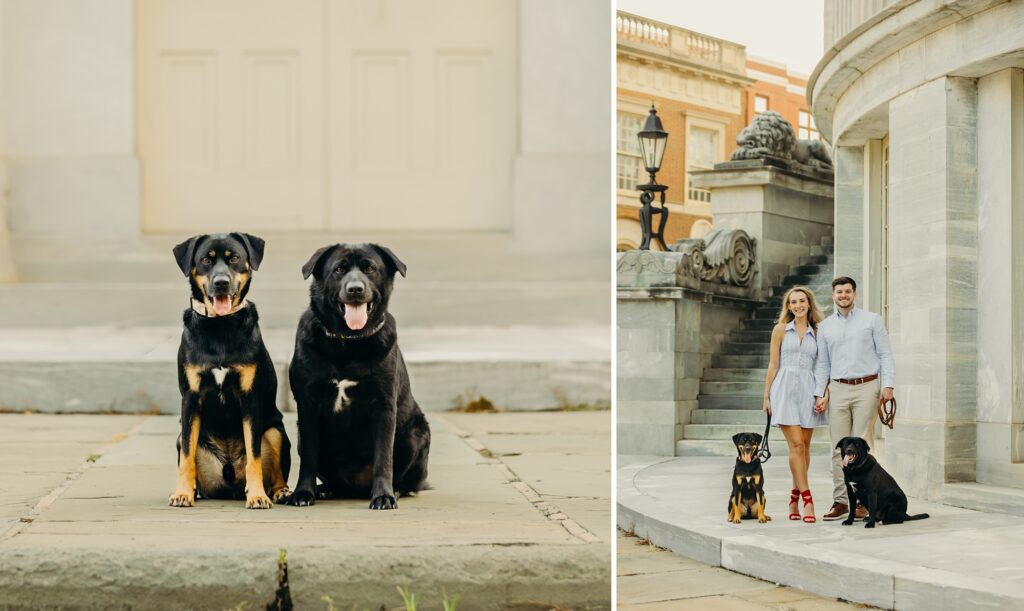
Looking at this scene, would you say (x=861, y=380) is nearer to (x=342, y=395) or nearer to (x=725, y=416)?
(x=342, y=395)

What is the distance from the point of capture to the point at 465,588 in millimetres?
4133

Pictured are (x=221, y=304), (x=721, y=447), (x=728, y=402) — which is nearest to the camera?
(x=221, y=304)

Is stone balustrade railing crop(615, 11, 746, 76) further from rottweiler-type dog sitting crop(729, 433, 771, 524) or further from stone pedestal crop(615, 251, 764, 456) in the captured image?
rottweiler-type dog sitting crop(729, 433, 771, 524)

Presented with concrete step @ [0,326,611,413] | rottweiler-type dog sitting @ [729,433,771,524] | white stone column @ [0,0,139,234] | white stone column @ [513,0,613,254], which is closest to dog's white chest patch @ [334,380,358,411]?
rottweiler-type dog sitting @ [729,433,771,524]

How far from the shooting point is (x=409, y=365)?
929 centimetres

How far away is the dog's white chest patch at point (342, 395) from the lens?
196 inches

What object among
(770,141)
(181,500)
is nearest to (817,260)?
(770,141)

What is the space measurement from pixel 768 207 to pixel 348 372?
37.7 feet

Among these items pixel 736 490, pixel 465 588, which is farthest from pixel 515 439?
pixel 465 588

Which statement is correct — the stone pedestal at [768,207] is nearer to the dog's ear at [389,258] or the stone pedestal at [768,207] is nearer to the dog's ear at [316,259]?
the dog's ear at [389,258]

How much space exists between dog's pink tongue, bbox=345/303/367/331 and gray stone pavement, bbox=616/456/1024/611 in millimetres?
2629

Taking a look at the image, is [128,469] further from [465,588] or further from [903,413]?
[903,413]

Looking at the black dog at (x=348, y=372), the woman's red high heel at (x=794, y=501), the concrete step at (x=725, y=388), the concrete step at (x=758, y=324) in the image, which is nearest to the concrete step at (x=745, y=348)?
the concrete step at (x=758, y=324)

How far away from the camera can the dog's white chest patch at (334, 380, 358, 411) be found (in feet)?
16.3
